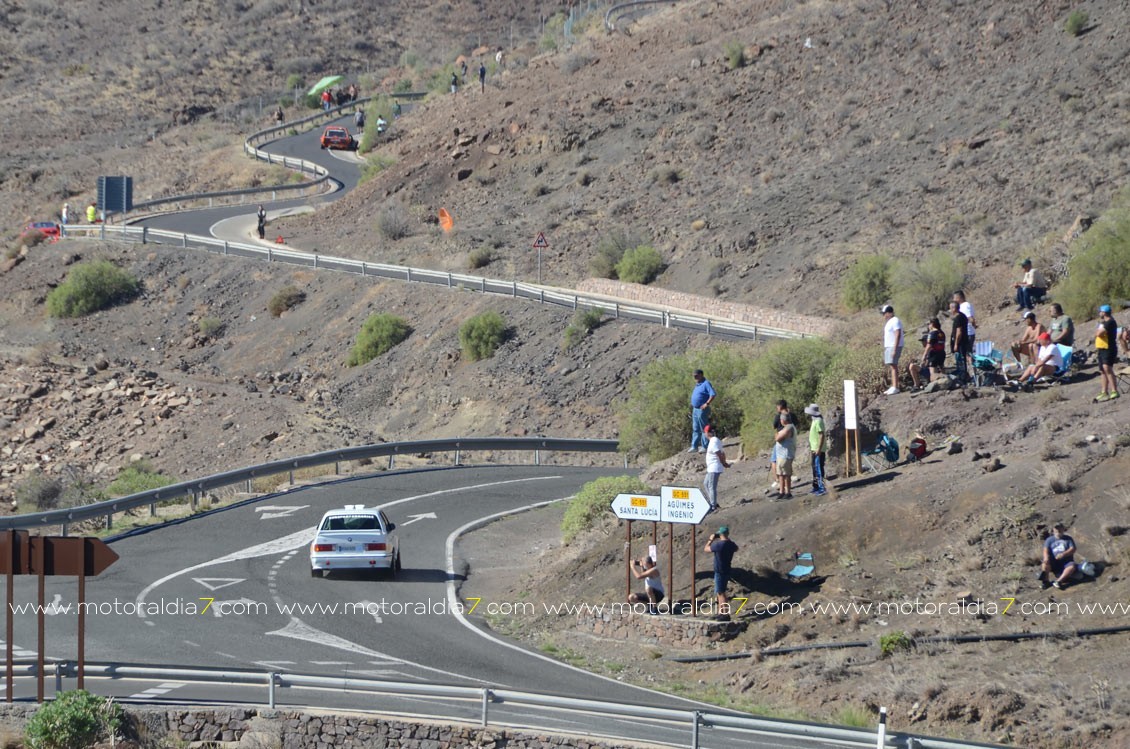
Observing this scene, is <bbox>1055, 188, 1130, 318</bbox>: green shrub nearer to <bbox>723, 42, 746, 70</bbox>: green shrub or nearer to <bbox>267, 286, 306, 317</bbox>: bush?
<bbox>267, 286, 306, 317</bbox>: bush

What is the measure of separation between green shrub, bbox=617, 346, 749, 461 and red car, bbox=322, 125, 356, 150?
56083 millimetres

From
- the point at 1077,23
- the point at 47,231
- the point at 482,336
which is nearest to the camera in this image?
the point at 482,336

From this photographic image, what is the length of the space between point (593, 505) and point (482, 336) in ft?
73.3

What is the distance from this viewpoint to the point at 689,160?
6203cm

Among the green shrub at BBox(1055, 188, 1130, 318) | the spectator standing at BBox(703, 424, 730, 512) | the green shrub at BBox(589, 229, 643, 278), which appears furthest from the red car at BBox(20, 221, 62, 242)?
the spectator standing at BBox(703, 424, 730, 512)

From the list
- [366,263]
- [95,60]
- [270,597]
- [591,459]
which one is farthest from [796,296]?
[95,60]

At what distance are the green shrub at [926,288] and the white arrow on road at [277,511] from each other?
1558 centimetres

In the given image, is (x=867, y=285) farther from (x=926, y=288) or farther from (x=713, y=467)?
(x=713, y=467)

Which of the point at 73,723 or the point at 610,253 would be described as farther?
the point at 610,253

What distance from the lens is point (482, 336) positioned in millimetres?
46812

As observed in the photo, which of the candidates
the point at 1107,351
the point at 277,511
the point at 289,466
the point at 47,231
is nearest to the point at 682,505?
the point at 1107,351

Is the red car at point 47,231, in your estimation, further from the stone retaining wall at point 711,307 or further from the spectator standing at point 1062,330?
the spectator standing at point 1062,330

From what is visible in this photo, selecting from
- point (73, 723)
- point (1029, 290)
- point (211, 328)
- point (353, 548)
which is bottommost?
point (73, 723)

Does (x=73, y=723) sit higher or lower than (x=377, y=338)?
lower
